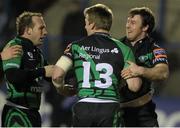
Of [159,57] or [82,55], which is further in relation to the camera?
[159,57]

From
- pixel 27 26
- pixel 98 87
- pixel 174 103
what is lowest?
pixel 174 103

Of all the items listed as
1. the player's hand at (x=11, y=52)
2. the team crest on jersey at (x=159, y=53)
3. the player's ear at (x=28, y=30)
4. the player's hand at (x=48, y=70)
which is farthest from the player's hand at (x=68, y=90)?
the team crest on jersey at (x=159, y=53)

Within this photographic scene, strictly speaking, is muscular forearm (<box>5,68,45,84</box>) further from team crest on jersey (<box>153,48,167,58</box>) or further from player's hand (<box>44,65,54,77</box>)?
team crest on jersey (<box>153,48,167,58</box>)

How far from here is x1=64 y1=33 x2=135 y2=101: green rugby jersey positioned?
5.66 meters

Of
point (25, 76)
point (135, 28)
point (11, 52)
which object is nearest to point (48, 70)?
point (25, 76)

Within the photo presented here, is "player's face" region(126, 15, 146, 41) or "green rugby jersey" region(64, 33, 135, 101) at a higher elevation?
"player's face" region(126, 15, 146, 41)

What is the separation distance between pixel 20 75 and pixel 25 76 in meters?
0.06

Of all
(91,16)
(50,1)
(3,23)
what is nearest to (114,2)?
(50,1)

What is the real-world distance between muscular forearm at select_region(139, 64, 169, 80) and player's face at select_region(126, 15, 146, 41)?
56 cm

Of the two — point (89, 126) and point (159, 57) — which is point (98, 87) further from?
point (159, 57)

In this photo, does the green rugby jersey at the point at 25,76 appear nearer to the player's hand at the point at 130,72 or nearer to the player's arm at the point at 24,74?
the player's arm at the point at 24,74

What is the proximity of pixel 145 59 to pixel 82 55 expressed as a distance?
1.07 meters

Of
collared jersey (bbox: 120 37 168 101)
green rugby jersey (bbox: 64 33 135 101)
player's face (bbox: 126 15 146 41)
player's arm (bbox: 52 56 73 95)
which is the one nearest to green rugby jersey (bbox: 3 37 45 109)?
player's arm (bbox: 52 56 73 95)

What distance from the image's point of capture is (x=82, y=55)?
5707mm
